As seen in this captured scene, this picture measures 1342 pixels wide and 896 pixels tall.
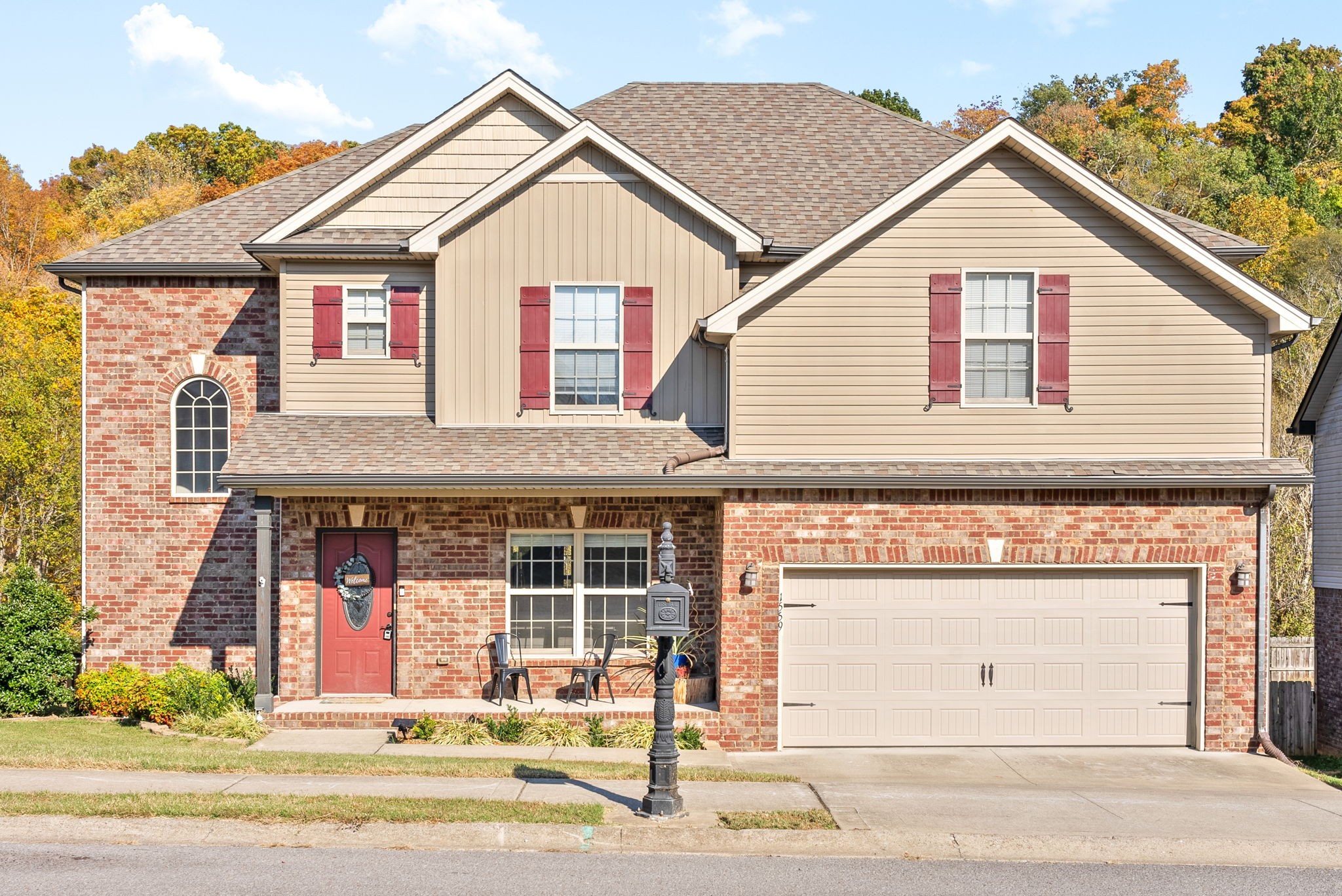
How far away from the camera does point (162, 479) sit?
649 inches

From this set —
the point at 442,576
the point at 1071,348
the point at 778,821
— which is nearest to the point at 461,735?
the point at 442,576

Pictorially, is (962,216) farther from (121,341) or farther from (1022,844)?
(121,341)

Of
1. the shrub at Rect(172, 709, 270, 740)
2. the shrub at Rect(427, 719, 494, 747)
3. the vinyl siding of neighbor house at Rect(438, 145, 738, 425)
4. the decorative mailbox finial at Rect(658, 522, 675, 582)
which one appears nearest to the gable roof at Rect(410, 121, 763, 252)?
the vinyl siding of neighbor house at Rect(438, 145, 738, 425)

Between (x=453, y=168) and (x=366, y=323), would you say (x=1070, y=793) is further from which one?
(x=453, y=168)

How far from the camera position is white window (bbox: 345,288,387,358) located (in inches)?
606

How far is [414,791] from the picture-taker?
10344mm

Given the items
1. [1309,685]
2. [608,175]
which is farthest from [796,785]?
[1309,685]

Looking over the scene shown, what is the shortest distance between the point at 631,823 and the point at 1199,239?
12074 millimetres

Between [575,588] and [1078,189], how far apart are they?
816cm

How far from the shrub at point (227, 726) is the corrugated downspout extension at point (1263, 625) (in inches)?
478

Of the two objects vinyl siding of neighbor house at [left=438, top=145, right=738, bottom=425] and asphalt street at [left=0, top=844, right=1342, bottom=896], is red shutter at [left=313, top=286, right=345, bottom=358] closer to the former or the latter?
vinyl siding of neighbor house at [left=438, top=145, right=738, bottom=425]

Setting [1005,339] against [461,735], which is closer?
[461,735]

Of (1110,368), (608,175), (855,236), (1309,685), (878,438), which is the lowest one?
(1309,685)

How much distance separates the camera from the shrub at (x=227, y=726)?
13383mm
